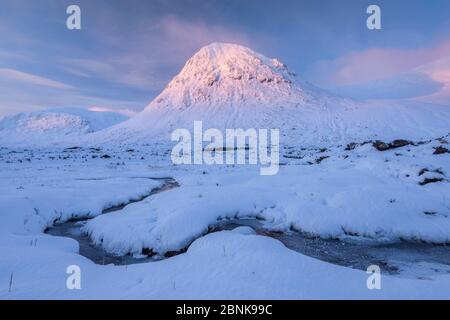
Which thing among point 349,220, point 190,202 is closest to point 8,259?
point 190,202

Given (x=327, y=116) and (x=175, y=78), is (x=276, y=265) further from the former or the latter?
(x=175, y=78)

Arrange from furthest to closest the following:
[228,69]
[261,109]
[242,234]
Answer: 1. [228,69]
2. [261,109]
3. [242,234]

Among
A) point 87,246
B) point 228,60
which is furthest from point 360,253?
point 228,60

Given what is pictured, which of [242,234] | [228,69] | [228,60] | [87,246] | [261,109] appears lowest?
[87,246]

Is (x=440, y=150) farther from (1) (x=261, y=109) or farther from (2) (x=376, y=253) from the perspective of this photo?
(1) (x=261, y=109)
